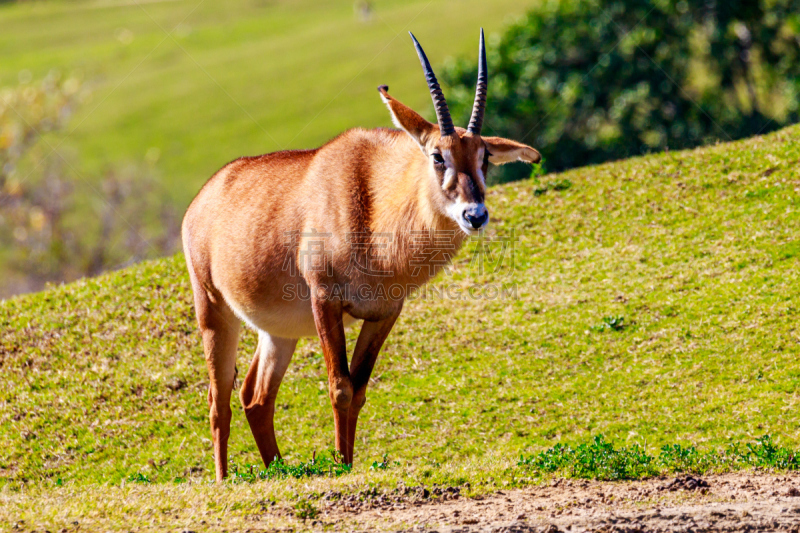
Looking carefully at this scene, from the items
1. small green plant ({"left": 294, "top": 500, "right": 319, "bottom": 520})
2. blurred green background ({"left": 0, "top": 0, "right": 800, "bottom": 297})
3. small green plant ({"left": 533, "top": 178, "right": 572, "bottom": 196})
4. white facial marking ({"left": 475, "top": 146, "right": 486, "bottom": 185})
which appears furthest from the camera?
blurred green background ({"left": 0, "top": 0, "right": 800, "bottom": 297})

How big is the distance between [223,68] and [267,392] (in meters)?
84.4

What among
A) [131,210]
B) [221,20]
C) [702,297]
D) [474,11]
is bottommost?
[702,297]

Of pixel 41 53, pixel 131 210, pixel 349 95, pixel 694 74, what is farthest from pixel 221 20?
pixel 694 74

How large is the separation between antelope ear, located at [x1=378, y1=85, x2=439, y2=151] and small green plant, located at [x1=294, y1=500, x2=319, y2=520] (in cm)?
353

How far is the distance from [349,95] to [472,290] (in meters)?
68.2

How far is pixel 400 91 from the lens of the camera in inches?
2867

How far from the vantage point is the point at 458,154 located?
25.5 ft

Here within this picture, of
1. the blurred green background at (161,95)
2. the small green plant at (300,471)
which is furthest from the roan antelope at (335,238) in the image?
the blurred green background at (161,95)

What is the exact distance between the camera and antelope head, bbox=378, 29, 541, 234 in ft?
24.7

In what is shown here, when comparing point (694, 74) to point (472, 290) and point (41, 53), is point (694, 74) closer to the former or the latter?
point (472, 290)

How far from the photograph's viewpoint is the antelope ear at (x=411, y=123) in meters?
8.05

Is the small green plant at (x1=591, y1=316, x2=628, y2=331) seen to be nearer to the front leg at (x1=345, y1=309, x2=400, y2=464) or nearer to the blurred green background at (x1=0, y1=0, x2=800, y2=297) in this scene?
the front leg at (x1=345, y1=309, x2=400, y2=464)

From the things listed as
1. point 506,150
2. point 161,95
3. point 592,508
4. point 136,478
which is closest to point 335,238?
point 506,150

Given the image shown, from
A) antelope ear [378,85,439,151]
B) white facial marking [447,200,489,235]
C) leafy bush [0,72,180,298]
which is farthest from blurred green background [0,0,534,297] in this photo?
white facial marking [447,200,489,235]
